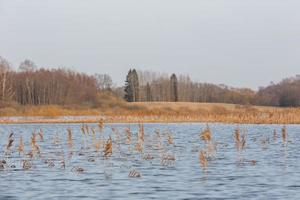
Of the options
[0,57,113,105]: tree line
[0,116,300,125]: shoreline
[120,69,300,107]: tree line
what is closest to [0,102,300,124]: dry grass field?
[0,116,300,125]: shoreline

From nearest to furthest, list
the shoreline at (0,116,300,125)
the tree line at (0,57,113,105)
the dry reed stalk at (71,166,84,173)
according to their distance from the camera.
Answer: the dry reed stalk at (71,166,84,173) < the shoreline at (0,116,300,125) < the tree line at (0,57,113,105)

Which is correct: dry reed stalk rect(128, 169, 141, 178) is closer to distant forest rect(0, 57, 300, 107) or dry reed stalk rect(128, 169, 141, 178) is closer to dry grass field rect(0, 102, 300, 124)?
dry grass field rect(0, 102, 300, 124)

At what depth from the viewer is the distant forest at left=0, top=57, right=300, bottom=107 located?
110188 mm

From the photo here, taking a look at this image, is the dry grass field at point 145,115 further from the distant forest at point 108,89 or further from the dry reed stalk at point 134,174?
the dry reed stalk at point 134,174

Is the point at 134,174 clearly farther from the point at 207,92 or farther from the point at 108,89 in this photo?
the point at 207,92

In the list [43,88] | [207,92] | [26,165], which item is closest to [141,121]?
[26,165]

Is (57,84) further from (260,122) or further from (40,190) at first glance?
(40,190)

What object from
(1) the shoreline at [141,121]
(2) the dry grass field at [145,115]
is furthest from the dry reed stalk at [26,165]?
(2) the dry grass field at [145,115]

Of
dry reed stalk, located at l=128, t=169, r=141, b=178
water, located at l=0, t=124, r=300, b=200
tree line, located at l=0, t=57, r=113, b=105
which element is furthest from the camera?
tree line, located at l=0, t=57, r=113, b=105

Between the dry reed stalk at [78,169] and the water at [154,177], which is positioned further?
the dry reed stalk at [78,169]

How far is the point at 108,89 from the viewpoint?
140 m

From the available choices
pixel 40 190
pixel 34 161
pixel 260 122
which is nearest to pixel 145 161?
pixel 34 161

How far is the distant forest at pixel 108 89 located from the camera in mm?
110188

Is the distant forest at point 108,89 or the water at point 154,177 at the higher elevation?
the distant forest at point 108,89
